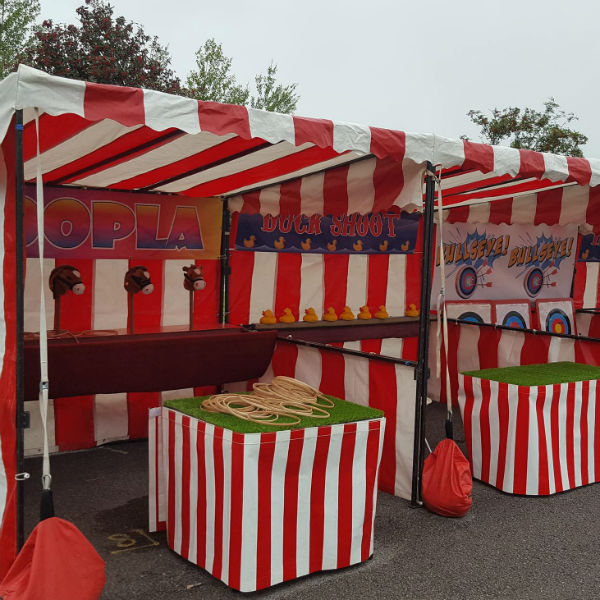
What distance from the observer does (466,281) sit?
7.52m

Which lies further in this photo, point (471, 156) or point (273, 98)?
point (273, 98)

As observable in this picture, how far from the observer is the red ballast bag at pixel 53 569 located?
2.44 meters

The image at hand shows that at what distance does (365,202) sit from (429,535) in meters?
2.21

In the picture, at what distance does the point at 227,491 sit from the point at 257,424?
0.34m

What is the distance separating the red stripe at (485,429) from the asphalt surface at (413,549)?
144mm

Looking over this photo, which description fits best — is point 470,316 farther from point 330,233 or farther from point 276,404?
point 276,404

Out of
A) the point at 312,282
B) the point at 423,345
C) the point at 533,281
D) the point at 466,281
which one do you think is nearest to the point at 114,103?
the point at 423,345

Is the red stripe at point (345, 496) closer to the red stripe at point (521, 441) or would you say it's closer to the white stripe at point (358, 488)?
the white stripe at point (358, 488)

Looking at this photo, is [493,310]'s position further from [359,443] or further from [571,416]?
[359,443]

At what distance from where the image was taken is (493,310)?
7.69 m

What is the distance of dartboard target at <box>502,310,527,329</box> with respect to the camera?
25.6 feet

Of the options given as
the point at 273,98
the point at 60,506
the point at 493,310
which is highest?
the point at 273,98

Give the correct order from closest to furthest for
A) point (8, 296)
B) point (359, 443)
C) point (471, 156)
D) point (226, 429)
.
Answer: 1. point (8, 296)
2. point (226, 429)
3. point (359, 443)
4. point (471, 156)

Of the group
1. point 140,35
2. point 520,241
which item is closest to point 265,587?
point 520,241
